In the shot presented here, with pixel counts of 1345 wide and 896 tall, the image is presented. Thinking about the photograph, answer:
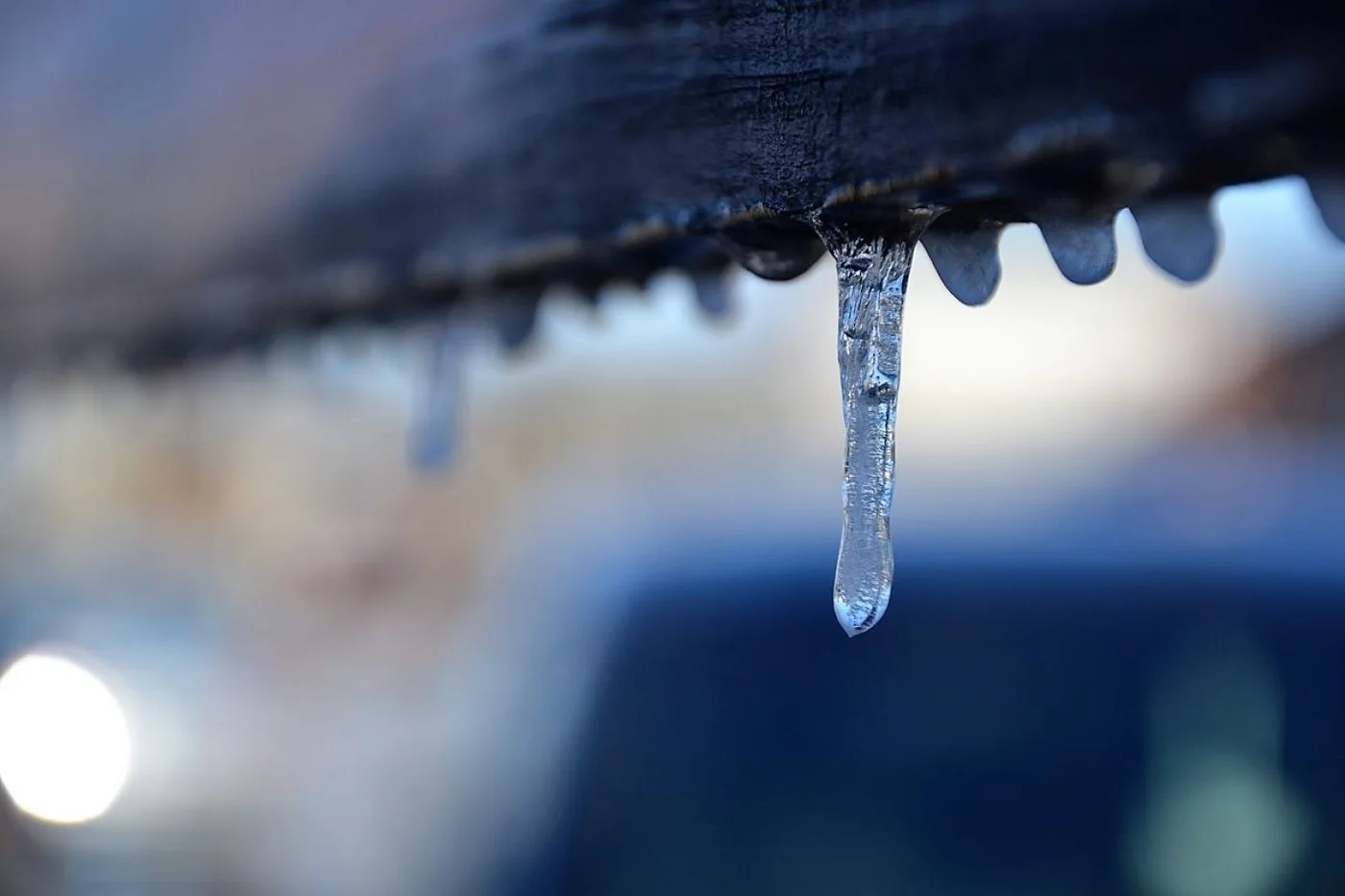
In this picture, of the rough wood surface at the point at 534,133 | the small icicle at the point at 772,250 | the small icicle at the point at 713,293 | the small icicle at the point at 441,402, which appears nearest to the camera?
the rough wood surface at the point at 534,133

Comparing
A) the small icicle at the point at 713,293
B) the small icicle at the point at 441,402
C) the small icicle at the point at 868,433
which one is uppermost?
the small icicle at the point at 441,402

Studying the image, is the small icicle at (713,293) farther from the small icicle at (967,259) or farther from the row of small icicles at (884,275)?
the small icicle at (967,259)

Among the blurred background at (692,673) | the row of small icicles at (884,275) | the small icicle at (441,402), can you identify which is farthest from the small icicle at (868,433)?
the small icicle at (441,402)

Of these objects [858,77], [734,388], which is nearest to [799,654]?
[858,77]

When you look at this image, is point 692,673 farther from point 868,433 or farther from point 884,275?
point 884,275

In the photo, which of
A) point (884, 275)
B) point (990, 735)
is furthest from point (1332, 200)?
point (990, 735)

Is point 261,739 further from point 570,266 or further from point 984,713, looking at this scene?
point 570,266
